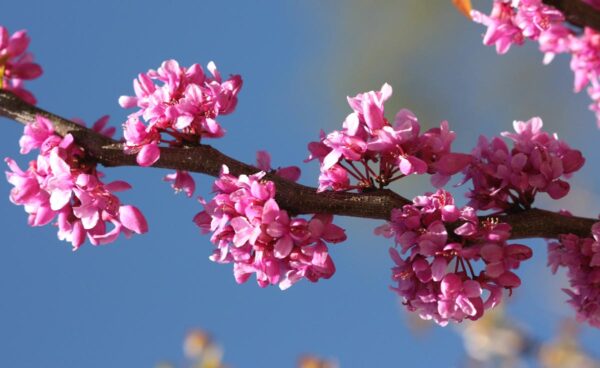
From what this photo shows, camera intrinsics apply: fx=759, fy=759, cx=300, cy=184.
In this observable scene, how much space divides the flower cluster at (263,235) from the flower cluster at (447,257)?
13 cm

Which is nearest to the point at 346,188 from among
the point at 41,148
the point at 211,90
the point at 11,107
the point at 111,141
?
the point at 211,90

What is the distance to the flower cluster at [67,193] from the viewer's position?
4.53 feet

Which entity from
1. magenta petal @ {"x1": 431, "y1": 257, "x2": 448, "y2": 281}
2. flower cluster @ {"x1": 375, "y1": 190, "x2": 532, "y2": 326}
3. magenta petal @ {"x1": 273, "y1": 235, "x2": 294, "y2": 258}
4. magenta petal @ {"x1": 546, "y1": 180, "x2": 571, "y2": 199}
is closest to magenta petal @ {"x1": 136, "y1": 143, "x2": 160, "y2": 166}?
magenta petal @ {"x1": 273, "y1": 235, "x2": 294, "y2": 258}

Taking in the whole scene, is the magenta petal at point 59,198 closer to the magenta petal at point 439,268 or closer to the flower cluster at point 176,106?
the flower cluster at point 176,106

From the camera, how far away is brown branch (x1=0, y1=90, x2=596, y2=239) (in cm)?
137

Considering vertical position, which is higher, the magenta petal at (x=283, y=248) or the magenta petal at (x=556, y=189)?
the magenta petal at (x=556, y=189)

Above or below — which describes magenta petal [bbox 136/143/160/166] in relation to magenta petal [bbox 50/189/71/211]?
above

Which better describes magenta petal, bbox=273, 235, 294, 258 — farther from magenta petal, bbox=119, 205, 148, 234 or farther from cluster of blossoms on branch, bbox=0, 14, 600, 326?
magenta petal, bbox=119, 205, 148, 234

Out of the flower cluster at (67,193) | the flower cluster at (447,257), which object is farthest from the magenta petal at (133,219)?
the flower cluster at (447,257)

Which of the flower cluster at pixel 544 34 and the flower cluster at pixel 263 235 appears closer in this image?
the flower cluster at pixel 263 235

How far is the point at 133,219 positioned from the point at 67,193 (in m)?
0.13

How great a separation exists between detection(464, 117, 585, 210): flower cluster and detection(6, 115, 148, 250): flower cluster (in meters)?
0.65

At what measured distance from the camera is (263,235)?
1.32 metres

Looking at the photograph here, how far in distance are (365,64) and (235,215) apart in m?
6.00
